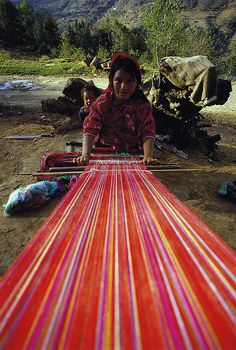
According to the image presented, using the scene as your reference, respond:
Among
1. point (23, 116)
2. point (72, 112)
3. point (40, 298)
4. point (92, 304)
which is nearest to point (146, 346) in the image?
point (92, 304)

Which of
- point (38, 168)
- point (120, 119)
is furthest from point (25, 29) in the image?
point (120, 119)

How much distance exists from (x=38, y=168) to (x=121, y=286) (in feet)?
11.6

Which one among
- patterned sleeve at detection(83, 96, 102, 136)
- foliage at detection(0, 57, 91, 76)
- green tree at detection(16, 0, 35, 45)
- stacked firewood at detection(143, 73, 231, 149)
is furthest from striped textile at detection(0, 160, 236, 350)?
green tree at detection(16, 0, 35, 45)

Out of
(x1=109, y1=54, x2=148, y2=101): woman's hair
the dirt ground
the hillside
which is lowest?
the dirt ground

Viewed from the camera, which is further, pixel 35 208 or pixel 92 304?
pixel 35 208

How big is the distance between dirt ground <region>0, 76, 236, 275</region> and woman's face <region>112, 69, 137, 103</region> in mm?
1287

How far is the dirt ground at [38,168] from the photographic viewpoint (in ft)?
8.68

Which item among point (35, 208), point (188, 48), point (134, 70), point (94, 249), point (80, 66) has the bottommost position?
point (35, 208)

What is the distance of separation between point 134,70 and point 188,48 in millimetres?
25920

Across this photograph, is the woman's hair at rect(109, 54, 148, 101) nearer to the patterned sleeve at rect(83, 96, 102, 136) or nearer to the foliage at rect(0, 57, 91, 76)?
the patterned sleeve at rect(83, 96, 102, 136)

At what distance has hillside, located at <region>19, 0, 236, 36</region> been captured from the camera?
90812 millimetres

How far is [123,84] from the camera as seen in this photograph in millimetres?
2785

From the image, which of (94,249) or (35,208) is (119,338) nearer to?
(94,249)

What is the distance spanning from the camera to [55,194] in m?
3.23
